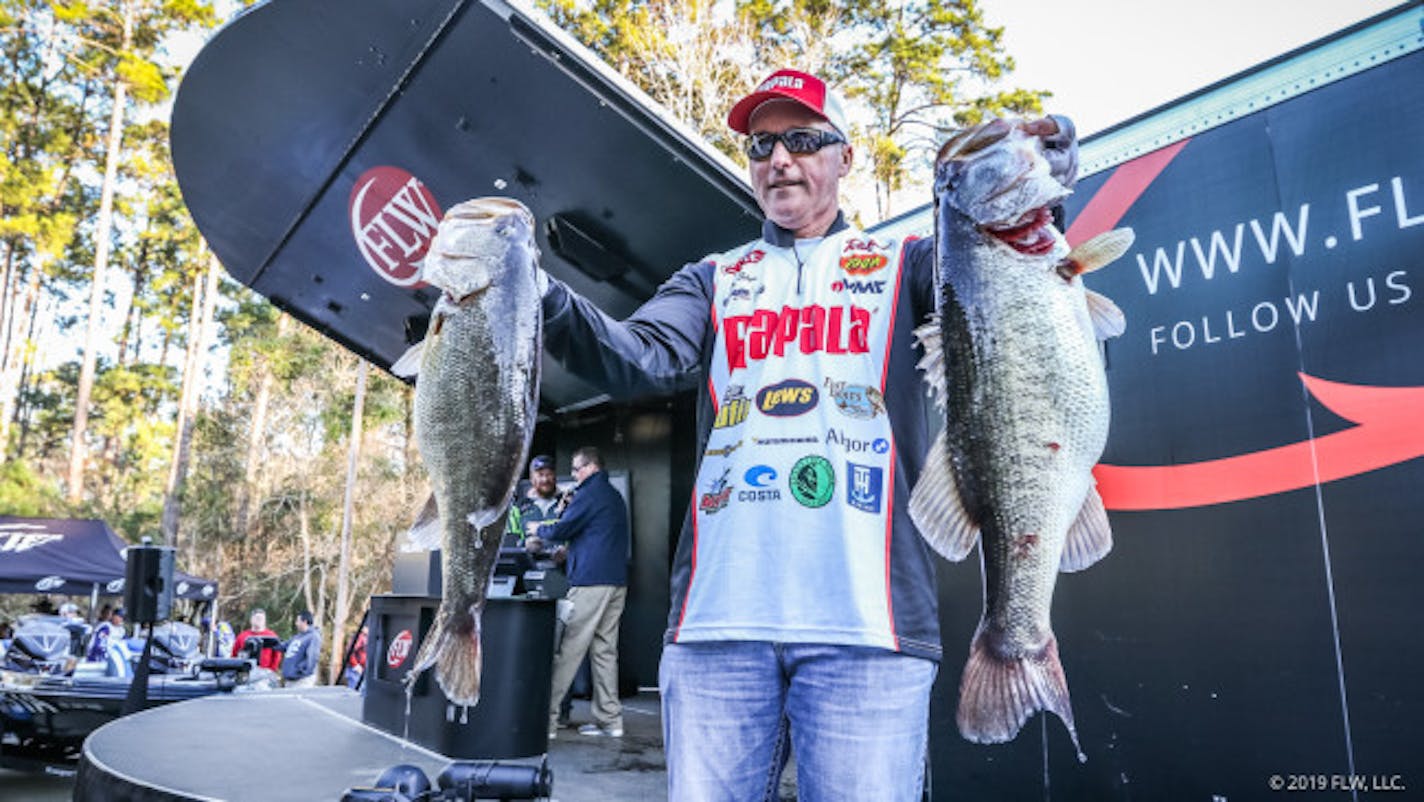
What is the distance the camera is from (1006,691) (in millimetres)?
1546

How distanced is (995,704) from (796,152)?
3.87ft

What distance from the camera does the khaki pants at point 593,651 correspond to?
6227 millimetres

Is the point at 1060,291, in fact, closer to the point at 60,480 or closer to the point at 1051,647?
the point at 1051,647

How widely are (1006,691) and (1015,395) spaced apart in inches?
19.3

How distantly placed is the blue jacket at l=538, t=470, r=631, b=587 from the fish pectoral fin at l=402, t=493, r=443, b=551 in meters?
4.31

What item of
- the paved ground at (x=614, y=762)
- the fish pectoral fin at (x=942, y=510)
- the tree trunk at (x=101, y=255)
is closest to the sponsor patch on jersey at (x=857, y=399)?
the fish pectoral fin at (x=942, y=510)

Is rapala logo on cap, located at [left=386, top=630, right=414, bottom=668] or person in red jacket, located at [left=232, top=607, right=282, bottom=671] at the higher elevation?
rapala logo on cap, located at [left=386, top=630, right=414, bottom=668]

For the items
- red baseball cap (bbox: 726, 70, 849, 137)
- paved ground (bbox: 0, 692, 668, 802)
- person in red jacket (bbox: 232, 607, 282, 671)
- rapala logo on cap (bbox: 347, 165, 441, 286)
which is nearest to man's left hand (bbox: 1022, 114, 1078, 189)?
red baseball cap (bbox: 726, 70, 849, 137)

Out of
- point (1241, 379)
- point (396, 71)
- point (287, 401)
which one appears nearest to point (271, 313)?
point (287, 401)

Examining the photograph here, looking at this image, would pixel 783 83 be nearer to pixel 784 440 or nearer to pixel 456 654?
pixel 784 440

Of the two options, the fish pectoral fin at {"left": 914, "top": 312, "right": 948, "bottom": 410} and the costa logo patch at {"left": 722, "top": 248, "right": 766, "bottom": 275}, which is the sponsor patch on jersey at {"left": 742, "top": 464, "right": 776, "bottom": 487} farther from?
the costa logo patch at {"left": 722, "top": 248, "right": 766, "bottom": 275}

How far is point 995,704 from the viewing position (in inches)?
60.8

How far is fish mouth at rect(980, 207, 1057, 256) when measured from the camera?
5.17 feet

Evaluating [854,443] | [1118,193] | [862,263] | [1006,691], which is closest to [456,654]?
[854,443]
